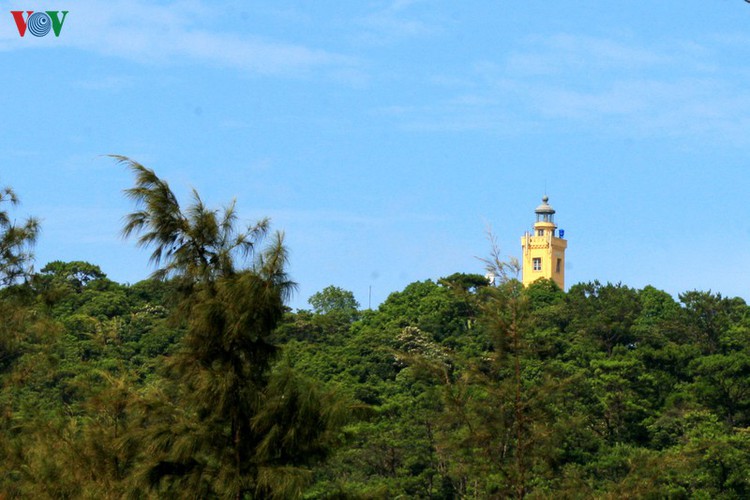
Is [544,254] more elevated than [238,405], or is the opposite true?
[544,254]

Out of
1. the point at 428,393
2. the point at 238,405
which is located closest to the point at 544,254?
the point at 428,393

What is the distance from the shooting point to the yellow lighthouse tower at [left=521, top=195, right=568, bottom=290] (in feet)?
299

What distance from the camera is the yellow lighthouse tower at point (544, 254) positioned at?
91.1 m

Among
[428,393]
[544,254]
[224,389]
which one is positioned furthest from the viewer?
[544,254]

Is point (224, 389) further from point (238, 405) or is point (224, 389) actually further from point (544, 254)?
point (544, 254)

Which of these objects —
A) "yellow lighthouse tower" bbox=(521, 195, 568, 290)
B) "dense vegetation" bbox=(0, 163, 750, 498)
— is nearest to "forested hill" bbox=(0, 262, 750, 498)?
"dense vegetation" bbox=(0, 163, 750, 498)

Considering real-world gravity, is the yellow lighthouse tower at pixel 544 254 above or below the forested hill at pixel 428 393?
above

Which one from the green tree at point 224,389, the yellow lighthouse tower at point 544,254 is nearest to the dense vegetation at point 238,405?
the green tree at point 224,389

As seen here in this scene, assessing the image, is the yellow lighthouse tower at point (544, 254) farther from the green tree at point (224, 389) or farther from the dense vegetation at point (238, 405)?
the green tree at point (224, 389)

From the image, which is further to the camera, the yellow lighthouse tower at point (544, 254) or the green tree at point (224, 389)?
the yellow lighthouse tower at point (544, 254)

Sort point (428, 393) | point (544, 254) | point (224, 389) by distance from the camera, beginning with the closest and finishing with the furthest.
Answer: point (224, 389) → point (428, 393) → point (544, 254)

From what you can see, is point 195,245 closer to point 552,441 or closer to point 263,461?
point 263,461

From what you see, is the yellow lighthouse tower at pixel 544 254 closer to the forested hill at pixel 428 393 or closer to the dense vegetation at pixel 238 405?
the forested hill at pixel 428 393

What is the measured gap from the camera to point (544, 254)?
300 feet
